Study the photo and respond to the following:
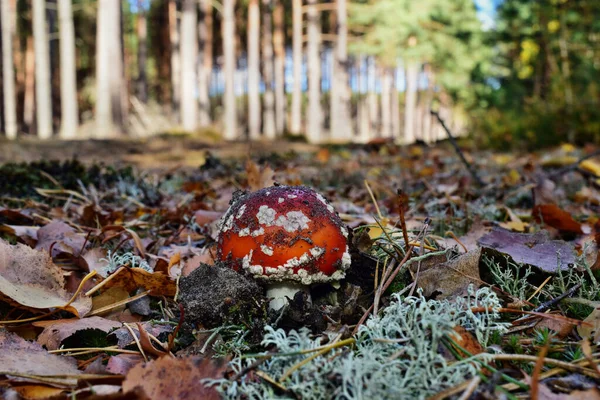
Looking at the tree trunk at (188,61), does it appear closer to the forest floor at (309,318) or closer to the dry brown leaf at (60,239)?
the dry brown leaf at (60,239)

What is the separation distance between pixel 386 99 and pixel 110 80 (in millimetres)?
20761

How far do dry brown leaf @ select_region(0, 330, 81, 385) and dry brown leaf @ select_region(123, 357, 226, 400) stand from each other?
202mm

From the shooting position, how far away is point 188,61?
542 inches

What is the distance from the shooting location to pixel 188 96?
45.8 feet

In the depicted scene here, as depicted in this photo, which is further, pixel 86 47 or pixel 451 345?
pixel 86 47

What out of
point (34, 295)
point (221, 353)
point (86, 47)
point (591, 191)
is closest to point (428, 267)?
point (221, 353)

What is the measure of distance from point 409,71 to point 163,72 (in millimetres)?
14382

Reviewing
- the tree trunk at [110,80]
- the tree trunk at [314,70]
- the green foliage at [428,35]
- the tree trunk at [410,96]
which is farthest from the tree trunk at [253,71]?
the tree trunk at [410,96]

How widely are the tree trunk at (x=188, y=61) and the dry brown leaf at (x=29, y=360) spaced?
1255 cm

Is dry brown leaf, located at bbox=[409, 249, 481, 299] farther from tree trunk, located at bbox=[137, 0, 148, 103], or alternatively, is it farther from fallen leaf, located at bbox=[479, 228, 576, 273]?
tree trunk, located at bbox=[137, 0, 148, 103]

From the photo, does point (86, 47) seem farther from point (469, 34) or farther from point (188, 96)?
point (469, 34)

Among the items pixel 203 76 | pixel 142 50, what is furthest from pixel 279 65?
pixel 142 50

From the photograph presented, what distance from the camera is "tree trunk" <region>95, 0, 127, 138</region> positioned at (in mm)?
10234

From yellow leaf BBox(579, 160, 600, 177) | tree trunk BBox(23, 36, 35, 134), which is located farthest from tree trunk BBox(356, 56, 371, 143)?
yellow leaf BBox(579, 160, 600, 177)
